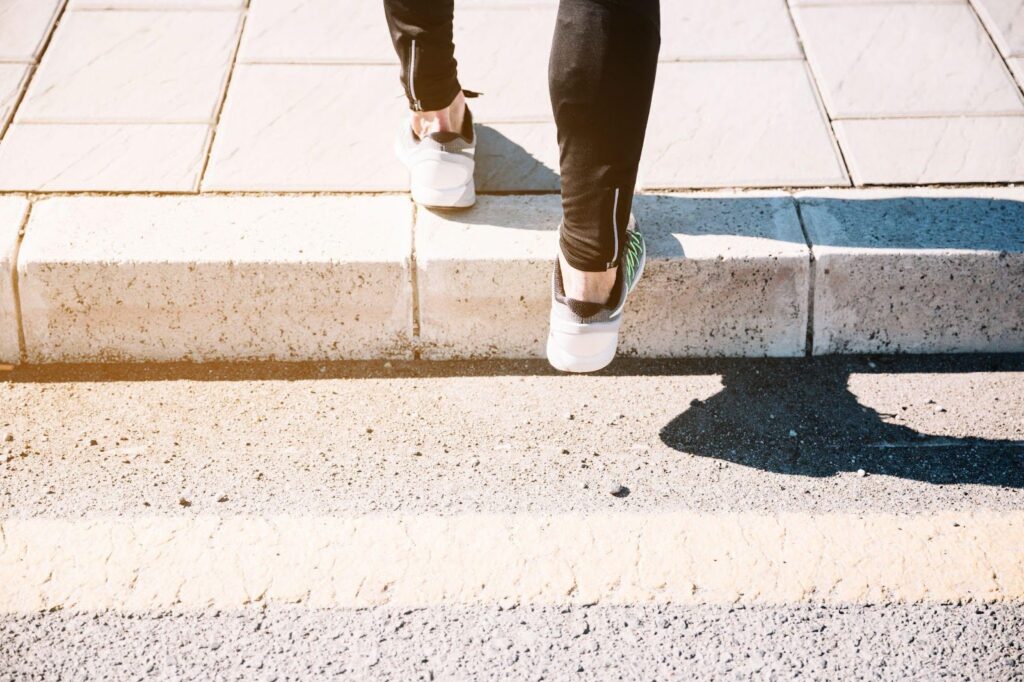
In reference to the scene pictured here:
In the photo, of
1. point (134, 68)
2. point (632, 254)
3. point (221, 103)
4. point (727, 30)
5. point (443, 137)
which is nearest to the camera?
point (632, 254)

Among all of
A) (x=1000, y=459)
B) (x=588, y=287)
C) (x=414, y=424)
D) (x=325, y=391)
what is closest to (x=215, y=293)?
(x=325, y=391)

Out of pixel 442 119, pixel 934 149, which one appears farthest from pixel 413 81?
pixel 934 149

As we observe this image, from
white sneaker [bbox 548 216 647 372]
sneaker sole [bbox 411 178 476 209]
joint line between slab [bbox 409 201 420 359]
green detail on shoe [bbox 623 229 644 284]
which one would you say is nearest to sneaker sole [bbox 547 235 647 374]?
white sneaker [bbox 548 216 647 372]

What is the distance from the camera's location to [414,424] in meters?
2.45

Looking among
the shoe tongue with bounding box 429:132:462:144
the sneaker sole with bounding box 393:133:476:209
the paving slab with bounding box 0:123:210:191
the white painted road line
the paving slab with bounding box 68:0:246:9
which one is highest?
the shoe tongue with bounding box 429:132:462:144

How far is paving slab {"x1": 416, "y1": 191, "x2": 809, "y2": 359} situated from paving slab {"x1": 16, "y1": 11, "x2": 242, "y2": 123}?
1.01 metres

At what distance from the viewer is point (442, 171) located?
269 centimetres

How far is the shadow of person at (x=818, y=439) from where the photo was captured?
230cm

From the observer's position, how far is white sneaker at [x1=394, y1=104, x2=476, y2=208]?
269cm

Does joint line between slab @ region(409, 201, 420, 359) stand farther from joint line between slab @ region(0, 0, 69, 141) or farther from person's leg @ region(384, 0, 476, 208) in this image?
joint line between slab @ region(0, 0, 69, 141)

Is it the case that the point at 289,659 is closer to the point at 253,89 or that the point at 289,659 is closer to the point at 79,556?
the point at 79,556

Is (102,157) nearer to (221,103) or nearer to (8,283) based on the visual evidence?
(221,103)

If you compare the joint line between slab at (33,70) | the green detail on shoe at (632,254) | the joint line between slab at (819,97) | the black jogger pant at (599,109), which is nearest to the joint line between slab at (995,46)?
the joint line between slab at (819,97)

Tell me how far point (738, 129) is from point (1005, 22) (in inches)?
47.6
